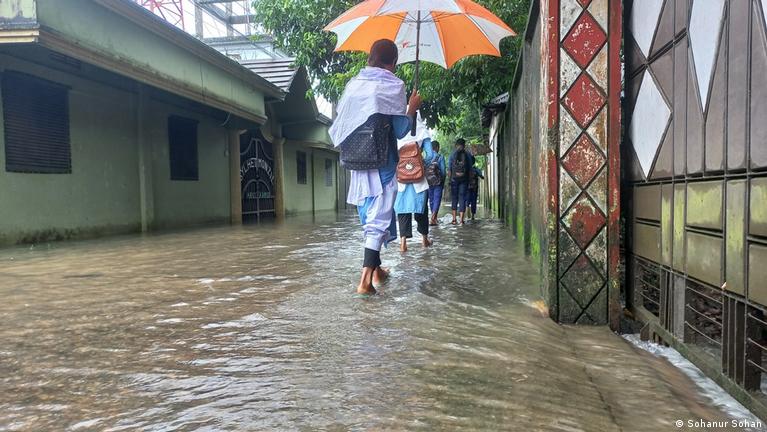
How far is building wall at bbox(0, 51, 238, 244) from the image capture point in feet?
23.0

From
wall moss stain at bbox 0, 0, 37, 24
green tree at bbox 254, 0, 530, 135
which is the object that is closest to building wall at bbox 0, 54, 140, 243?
wall moss stain at bbox 0, 0, 37, 24


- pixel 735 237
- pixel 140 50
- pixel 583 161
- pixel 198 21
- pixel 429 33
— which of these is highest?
pixel 198 21

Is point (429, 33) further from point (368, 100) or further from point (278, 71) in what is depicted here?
point (278, 71)

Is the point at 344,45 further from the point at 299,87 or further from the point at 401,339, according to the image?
the point at 299,87

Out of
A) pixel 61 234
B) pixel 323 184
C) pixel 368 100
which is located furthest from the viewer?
pixel 323 184

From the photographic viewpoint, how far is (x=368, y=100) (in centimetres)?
347

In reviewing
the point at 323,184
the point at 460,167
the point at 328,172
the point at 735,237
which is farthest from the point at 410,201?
the point at 328,172

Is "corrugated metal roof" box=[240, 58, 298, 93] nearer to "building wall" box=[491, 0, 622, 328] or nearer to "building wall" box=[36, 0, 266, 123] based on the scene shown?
"building wall" box=[36, 0, 266, 123]

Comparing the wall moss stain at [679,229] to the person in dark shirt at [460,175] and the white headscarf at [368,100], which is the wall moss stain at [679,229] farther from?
the person in dark shirt at [460,175]

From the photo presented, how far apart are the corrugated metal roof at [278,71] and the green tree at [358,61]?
2.30ft

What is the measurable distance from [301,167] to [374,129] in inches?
591

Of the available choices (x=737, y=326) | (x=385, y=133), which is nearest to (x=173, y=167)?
(x=385, y=133)

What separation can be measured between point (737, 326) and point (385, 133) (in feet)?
7.79

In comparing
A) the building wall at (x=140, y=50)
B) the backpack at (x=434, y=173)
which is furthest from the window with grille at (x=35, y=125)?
the backpack at (x=434, y=173)
